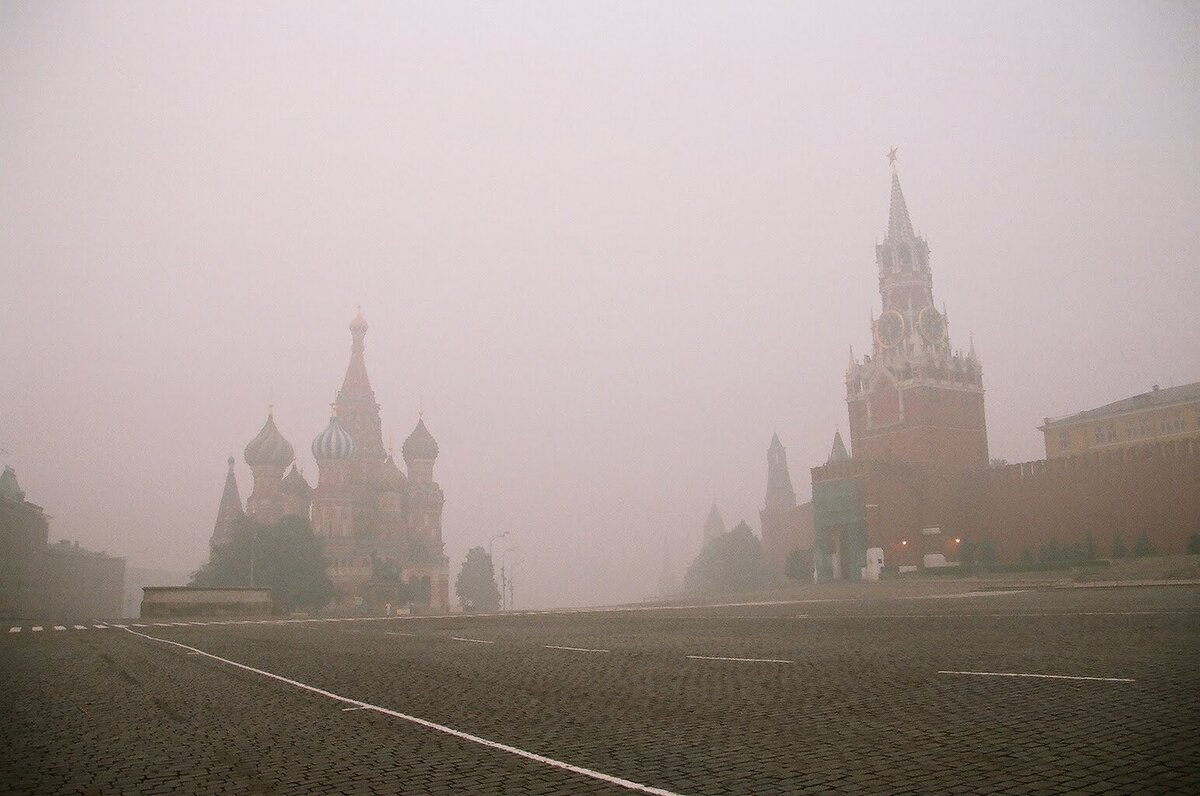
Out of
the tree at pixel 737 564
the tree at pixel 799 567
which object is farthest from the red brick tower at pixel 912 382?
the tree at pixel 737 564

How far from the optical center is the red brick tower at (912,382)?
72.1 m

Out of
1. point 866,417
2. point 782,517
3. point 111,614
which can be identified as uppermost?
point 866,417

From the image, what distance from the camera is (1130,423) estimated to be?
228ft

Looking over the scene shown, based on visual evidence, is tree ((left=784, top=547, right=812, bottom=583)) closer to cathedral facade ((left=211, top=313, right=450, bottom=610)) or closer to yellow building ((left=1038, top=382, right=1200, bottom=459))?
yellow building ((left=1038, top=382, right=1200, bottom=459))

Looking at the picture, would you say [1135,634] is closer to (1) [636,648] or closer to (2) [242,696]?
(1) [636,648]

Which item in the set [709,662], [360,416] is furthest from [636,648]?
[360,416]

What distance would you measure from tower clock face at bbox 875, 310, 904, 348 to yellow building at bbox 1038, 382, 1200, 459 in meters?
14.0

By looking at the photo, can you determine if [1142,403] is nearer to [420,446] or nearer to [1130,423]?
[1130,423]

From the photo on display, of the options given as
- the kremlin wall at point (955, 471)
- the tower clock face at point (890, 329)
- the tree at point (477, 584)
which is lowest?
the tree at point (477, 584)

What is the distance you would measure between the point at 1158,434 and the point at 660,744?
7330 cm

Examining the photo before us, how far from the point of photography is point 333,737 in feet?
22.7

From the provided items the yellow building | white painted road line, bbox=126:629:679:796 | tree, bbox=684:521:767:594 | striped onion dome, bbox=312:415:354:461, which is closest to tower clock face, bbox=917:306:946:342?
the yellow building

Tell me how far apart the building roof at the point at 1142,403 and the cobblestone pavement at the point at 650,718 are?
204 feet

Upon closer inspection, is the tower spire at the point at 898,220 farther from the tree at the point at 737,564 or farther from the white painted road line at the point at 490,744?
the white painted road line at the point at 490,744
